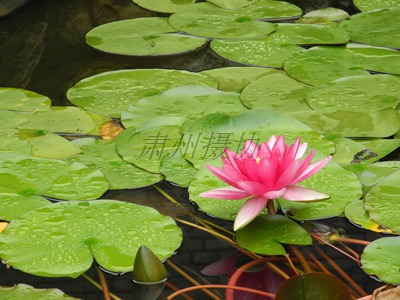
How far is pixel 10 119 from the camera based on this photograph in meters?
2.01

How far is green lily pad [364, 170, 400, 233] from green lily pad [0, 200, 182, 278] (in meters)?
0.40

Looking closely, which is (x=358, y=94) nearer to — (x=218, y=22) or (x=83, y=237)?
(x=218, y=22)

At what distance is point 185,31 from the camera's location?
2.56 metres

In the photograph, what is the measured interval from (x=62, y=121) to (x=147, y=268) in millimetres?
765

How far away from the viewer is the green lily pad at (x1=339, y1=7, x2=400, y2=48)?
7.83ft

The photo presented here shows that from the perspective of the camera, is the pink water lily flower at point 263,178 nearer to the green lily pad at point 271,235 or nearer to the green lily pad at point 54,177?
the green lily pad at point 271,235

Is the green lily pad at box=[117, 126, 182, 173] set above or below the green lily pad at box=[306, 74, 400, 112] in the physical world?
below

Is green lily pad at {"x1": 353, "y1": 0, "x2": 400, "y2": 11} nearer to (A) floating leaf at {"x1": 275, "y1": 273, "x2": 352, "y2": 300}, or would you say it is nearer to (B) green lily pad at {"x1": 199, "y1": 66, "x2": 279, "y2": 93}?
(B) green lily pad at {"x1": 199, "y1": 66, "x2": 279, "y2": 93}

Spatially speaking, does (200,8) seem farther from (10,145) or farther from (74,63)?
(10,145)

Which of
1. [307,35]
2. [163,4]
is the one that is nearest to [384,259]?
[307,35]

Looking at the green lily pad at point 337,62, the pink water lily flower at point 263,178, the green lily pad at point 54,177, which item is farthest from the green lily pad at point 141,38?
the pink water lily flower at point 263,178

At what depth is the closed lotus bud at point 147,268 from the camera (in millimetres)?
1337

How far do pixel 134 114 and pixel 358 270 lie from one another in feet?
2.69

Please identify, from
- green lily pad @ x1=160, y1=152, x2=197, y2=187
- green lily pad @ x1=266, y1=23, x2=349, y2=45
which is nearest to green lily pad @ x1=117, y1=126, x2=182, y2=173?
green lily pad @ x1=160, y1=152, x2=197, y2=187
